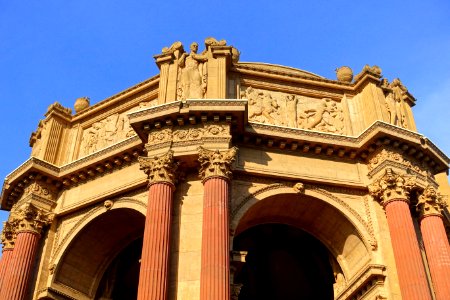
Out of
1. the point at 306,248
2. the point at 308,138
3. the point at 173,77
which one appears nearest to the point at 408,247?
the point at 308,138

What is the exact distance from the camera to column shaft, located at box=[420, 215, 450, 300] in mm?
19891

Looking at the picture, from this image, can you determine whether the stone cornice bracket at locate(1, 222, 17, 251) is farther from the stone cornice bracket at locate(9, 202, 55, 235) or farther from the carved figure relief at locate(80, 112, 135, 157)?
the carved figure relief at locate(80, 112, 135, 157)

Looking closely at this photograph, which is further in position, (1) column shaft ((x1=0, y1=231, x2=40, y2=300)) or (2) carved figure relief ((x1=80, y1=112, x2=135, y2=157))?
(2) carved figure relief ((x1=80, y1=112, x2=135, y2=157))

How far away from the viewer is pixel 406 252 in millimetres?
19797

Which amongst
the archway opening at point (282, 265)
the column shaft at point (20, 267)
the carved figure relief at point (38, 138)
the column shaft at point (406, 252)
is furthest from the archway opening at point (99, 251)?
the column shaft at point (406, 252)

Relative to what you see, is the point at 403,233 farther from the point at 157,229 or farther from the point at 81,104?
the point at 81,104

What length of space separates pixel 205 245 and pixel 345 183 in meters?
6.61

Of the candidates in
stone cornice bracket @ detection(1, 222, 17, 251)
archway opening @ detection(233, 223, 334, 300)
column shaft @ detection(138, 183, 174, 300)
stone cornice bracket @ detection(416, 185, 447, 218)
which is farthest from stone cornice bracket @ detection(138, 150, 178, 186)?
stone cornice bracket @ detection(416, 185, 447, 218)

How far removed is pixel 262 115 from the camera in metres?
23.6

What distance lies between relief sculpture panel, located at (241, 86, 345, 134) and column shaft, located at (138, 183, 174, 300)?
5573 millimetres

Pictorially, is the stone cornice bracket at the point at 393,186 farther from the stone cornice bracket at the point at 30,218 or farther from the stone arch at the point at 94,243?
the stone cornice bracket at the point at 30,218

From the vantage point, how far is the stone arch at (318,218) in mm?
21312

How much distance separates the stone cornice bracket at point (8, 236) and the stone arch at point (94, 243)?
2021 millimetres

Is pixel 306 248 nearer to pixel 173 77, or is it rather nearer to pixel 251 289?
pixel 251 289
